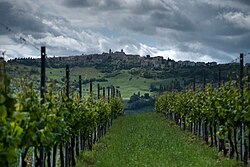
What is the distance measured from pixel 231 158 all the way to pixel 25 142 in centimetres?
1188

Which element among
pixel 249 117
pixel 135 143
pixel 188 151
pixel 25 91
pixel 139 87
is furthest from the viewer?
pixel 139 87

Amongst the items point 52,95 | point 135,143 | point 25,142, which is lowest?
point 135,143

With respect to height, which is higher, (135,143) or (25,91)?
(25,91)

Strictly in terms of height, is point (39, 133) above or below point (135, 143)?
above

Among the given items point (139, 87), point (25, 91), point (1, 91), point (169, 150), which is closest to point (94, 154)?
point (169, 150)

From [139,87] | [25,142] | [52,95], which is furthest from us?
[139,87]

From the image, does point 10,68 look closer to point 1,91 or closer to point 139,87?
point 1,91

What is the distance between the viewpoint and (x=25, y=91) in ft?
34.6

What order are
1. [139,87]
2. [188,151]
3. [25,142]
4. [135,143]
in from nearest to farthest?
[25,142]
[188,151]
[135,143]
[139,87]

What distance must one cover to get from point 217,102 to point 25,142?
12004mm

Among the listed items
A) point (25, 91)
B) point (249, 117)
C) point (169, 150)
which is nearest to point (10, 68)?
point (25, 91)

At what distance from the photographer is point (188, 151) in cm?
2128

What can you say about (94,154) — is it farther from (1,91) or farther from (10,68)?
(1,91)

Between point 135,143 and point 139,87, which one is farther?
point 139,87
